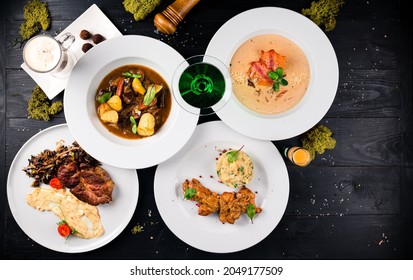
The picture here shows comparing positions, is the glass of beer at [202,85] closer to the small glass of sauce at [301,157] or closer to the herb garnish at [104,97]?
the herb garnish at [104,97]

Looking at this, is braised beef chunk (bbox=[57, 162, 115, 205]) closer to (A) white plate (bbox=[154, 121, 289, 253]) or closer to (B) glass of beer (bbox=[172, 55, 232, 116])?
(A) white plate (bbox=[154, 121, 289, 253])

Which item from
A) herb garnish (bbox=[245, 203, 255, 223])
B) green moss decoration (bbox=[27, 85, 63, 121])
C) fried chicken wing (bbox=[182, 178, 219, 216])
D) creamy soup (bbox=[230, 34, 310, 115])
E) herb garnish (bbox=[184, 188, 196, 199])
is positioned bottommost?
herb garnish (bbox=[245, 203, 255, 223])

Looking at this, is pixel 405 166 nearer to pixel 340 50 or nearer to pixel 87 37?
pixel 340 50

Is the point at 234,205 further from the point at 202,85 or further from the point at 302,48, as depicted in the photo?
the point at 302,48

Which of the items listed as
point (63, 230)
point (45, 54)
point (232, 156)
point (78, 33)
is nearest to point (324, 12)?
point (232, 156)

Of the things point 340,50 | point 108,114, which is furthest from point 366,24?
point 108,114

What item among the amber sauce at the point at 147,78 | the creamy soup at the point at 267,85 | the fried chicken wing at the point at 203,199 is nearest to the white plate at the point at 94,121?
the amber sauce at the point at 147,78

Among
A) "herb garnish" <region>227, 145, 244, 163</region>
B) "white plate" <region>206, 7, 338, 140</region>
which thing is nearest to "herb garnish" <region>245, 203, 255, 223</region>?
"herb garnish" <region>227, 145, 244, 163</region>
